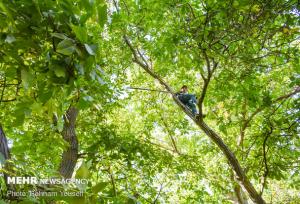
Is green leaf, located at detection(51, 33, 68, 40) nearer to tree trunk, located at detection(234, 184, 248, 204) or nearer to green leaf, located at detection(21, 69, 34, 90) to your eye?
green leaf, located at detection(21, 69, 34, 90)

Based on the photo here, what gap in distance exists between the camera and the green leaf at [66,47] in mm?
866

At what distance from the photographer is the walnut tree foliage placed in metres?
1.01

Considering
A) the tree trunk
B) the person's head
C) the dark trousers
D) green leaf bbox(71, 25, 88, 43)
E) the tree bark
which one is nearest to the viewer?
green leaf bbox(71, 25, 88, 43)

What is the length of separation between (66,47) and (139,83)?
7780 mm

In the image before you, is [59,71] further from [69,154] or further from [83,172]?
[69,154]

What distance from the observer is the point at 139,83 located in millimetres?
8656

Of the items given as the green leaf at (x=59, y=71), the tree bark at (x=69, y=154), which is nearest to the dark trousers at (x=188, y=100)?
the tree bark at (x=69, y=154)

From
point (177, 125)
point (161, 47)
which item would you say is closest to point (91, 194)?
point (161, 47)

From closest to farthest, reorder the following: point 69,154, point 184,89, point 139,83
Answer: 1. point 69,154
2. point 184,89
3. point 139,83

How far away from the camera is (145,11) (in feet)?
15.2
